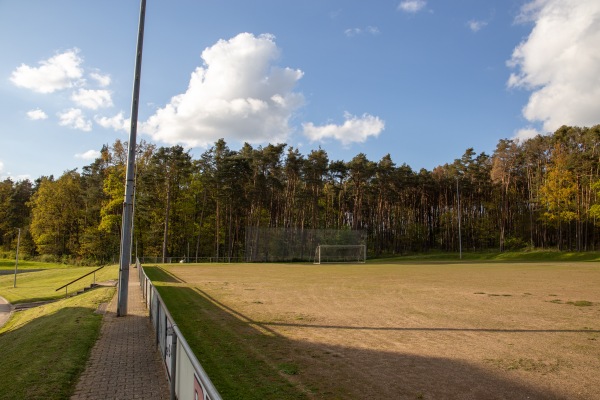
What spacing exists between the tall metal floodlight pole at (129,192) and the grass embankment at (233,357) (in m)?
1.68

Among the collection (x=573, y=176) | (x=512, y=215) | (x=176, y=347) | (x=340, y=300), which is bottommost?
(x=340, y=300)

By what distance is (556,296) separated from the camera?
17078 millimetres

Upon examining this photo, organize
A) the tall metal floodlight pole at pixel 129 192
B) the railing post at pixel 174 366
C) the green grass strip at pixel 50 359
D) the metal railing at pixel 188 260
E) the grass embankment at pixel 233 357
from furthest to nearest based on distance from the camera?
the metal railing at pixel 188 260 < the tall metal floodlight pole at pixel 129 192 < the green grass strip at pixel 50 359 < the grass embankment at pixel 233 357 < the railing post at pixel 174 366

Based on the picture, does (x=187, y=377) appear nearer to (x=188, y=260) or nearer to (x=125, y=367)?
(x=125, y=367)

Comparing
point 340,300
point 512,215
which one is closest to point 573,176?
point 512,215

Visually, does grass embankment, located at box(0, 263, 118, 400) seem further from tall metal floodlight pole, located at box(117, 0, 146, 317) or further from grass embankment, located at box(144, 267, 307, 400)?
grass embankment, located at box(144, 267, 307, 400)

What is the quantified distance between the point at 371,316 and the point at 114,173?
5026cm

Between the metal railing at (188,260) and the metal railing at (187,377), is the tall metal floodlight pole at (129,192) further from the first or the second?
the metal railing at (188,260)

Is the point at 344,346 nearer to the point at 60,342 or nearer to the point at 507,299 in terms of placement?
the point at 60,342

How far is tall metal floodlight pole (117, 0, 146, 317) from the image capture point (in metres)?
12.3

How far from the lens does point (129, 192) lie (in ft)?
41.5

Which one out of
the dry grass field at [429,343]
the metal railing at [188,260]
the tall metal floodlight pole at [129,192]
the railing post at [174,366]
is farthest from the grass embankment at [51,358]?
the metal railing at [188,260]

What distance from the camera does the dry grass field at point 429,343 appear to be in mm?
6168

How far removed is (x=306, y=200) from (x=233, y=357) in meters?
60.0
